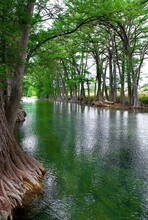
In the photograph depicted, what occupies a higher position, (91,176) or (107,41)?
(107,41)

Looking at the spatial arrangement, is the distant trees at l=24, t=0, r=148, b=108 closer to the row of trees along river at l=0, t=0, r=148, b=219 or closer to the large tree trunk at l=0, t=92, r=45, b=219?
the row of trees along river at l=0, t=0, r=148, b=219

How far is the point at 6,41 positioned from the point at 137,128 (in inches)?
621

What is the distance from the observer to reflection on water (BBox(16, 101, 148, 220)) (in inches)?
288

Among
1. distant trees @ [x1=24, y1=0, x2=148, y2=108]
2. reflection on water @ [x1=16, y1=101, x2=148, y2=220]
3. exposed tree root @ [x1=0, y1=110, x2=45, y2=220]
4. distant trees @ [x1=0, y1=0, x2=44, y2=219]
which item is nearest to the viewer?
exposed tree root @ [x1=0, y1=110, x2=45, y2=220]

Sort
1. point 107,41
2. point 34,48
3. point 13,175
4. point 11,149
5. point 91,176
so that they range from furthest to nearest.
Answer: point 107,41
point 34,48
point 91,176
point 11,149
point 13,175

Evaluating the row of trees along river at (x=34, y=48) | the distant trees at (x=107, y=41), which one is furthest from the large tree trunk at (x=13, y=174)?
the distant trees at (x=107, y=41)

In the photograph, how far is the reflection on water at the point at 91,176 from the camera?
24.0 ft

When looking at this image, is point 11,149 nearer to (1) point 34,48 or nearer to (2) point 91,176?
(2) point 91,176

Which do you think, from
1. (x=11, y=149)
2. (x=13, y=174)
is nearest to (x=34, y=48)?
(x=11, y=149)

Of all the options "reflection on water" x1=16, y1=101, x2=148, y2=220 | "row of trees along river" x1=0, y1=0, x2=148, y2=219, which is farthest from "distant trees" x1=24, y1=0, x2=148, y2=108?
"reflection on water" x1=16, y1=101, x2=148, y2=220

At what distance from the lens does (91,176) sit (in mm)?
10094

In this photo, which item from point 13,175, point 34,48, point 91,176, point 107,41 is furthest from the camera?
point 107,41

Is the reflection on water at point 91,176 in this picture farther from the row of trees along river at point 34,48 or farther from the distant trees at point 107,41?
the distant trees at point 107,41

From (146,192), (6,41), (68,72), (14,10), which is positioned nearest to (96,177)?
(146,192)
